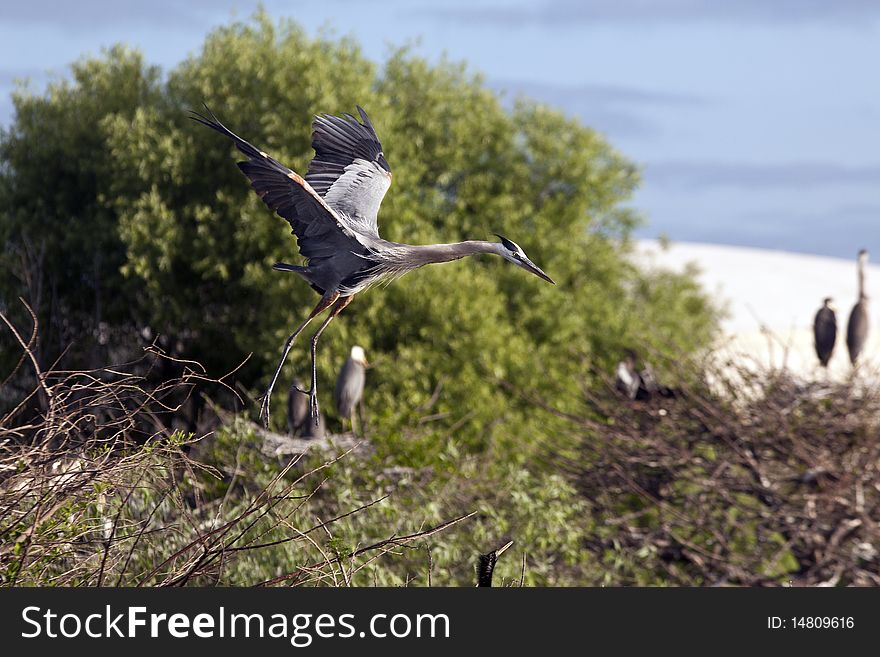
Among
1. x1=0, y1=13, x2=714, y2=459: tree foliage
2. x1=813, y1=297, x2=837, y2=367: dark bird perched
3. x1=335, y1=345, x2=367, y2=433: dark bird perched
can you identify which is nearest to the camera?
x1=335, y1=345, x2=367, y2=433: dark bird perched

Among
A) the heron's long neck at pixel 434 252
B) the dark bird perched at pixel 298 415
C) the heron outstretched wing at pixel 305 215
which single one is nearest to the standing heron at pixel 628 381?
the dark bird perched at pixel 298 415

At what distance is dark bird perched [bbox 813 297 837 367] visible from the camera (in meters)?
12.4

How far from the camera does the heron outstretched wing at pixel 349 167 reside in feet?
11.8

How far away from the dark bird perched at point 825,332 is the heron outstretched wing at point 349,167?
9.23 m

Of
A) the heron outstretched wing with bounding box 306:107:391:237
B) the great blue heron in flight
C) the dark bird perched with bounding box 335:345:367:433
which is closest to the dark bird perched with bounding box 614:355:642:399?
the dark bird perched with bounding box 335:345:367:433

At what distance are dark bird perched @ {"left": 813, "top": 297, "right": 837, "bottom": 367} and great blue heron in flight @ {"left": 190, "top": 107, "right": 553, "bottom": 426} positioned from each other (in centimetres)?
963

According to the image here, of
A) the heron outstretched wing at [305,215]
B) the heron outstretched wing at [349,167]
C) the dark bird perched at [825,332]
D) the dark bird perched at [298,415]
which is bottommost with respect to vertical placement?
the dark bird perched at [298,415]

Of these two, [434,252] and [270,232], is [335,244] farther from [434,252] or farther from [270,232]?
[270,232]

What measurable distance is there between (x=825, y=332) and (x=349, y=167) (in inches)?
384

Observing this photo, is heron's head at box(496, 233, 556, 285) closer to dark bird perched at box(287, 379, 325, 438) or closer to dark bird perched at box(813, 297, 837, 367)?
dark bird perched at box(287, 379, 325, 438)

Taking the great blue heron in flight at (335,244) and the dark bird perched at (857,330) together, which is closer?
the great blue heron in flight at (335,244)

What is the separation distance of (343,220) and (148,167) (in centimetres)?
1574

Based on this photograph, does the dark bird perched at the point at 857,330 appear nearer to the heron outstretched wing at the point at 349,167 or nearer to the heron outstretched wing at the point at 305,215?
the heron outstretched wing at the point at 349,167
